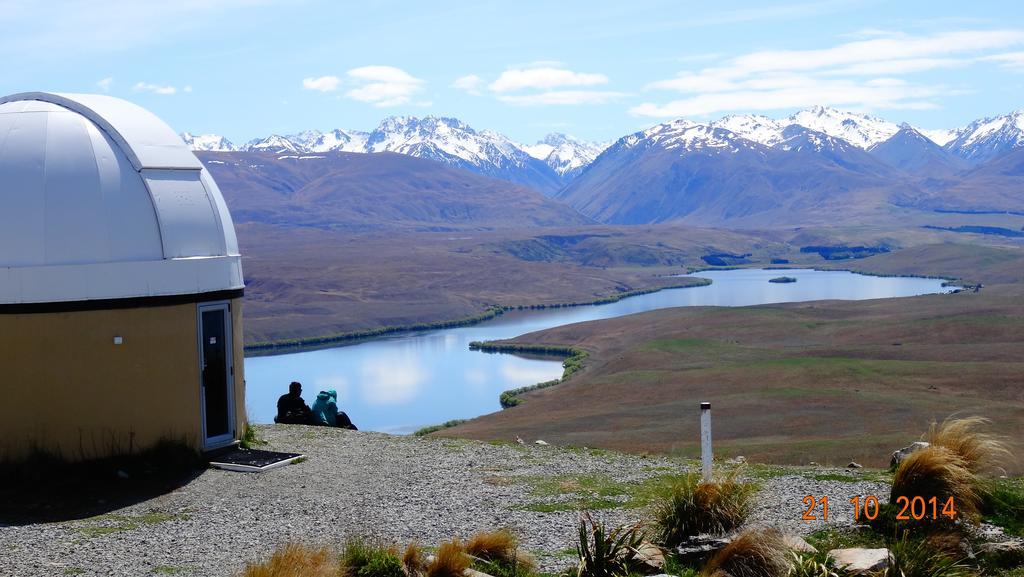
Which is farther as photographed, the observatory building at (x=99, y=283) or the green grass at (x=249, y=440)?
the green grass at (x=249, y=440)

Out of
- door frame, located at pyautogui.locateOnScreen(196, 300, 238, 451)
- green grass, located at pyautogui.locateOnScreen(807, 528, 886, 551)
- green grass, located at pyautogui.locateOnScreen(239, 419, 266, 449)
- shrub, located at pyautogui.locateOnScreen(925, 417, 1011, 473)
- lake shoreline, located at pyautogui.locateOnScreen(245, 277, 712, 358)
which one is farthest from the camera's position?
lake shoreline, located at pyautogui.locateOnScreen(245, 277, 712, 358)

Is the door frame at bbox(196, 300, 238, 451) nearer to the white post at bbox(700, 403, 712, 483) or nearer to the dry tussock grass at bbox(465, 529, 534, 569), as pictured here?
the dry tussock grass at bbox(465, 529, 534, 569)

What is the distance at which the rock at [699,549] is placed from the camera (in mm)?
9109

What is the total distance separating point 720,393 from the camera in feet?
163

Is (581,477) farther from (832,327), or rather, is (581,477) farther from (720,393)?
(832,327)

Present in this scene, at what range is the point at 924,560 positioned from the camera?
8594mm

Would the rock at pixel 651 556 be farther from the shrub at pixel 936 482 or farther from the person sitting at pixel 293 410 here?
the person sitting at pixel 293 410

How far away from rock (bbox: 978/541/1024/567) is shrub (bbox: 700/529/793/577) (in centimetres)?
207

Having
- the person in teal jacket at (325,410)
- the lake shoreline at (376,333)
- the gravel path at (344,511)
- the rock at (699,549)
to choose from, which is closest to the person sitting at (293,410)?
the person in teal jacket at (325,410)

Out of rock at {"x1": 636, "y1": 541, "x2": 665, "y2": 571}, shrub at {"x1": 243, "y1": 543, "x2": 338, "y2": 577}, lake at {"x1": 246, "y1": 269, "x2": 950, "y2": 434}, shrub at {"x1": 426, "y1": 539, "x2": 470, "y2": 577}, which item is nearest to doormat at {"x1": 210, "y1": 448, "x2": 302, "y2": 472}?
shrub at {"x1": 243, "y1": 543, "x2": 338, "y2": 577}

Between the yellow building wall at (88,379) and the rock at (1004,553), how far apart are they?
34.2 ft

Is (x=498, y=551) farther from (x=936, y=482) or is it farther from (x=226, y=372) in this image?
(x=226, y=372)

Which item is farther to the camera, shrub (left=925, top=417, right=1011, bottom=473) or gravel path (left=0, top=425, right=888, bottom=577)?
shrub (left=925, top=417, right=1011, bottom=473)

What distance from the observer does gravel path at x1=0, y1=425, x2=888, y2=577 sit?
33.1ft
